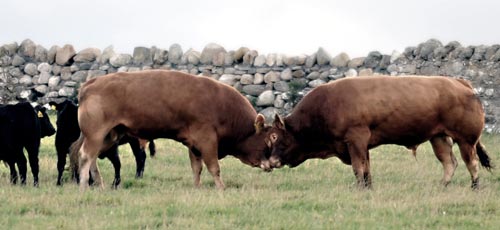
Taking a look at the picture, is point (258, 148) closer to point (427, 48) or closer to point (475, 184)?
point (475, 184)

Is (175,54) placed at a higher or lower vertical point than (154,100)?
lower

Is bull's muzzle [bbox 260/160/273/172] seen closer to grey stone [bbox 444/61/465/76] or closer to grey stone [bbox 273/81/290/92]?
grey stone [bbox 444/61/465/76]

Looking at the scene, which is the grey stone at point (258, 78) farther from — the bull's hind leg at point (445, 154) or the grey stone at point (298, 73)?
the bull's hind leg at point (445, 154)

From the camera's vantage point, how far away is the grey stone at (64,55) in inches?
1278

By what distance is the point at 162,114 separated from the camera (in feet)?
47.8

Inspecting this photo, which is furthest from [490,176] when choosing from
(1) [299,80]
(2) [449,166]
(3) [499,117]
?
(1) [299,80]

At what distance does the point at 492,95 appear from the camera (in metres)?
26.7

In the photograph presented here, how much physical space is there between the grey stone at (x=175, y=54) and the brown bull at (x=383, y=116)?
15778 mm

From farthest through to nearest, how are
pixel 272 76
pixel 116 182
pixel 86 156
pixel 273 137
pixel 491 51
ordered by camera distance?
pixel 272 76, pixel 491 51, pixel 273 137, pixel 116 182, pixel 86 156

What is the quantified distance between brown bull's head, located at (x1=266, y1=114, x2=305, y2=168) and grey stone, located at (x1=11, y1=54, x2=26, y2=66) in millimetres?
19578

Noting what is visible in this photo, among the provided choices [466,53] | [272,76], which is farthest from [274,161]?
[272,76]

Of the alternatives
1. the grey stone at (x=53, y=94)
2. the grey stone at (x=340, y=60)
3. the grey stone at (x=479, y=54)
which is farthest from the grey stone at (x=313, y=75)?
the grey stone at (x=53, y=94)

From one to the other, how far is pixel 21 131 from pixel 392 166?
668cm

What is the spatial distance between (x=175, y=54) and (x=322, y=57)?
181 inches
